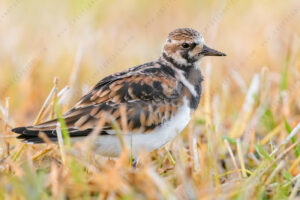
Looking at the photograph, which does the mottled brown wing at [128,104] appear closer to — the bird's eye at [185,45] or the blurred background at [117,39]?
the bird's eye at [185,45]

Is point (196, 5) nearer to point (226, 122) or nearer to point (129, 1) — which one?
point (129, 1)

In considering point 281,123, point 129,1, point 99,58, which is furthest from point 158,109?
point 129,1

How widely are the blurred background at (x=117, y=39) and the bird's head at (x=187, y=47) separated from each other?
1.35m

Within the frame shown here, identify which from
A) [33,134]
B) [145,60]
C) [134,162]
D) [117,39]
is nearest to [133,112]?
[134,162]

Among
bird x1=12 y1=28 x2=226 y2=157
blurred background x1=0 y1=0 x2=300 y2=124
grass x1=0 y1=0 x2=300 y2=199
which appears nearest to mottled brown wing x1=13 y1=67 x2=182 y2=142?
bird x1=12 y1=28 x2=226 y2=157

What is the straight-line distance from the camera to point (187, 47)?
4.68m

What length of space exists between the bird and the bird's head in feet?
0.82

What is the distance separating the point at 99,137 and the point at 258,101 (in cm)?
212

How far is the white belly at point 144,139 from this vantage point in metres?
3.96

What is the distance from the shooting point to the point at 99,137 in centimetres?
397

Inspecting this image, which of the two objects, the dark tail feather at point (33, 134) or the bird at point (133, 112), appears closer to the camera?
the dark tail feather at point (33, 134)

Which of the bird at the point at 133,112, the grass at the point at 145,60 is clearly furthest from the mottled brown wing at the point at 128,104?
the grass at the point at 145,60

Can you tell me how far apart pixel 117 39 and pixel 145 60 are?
86cm

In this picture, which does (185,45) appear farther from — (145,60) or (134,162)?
(145,60)
